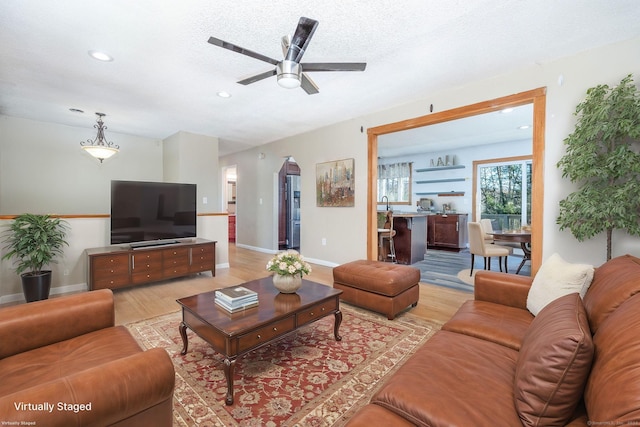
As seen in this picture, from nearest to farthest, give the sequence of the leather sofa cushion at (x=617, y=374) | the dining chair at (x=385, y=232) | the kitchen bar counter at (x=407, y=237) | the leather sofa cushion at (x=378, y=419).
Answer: the leather sofa cushion at (x=617, y=374) → the leather sofa cushion at (x=378, y=419) → the dining chair at (x=385, y=232) → the kitchen bar counter at (x=407, y=237)

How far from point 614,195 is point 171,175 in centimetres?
620

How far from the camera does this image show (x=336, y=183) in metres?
4.90

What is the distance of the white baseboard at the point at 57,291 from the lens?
3.35 m

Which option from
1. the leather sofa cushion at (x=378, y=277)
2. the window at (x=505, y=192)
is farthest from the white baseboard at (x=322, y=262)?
the window at (x=505, y=192)

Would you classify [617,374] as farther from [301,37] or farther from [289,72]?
[289,72]

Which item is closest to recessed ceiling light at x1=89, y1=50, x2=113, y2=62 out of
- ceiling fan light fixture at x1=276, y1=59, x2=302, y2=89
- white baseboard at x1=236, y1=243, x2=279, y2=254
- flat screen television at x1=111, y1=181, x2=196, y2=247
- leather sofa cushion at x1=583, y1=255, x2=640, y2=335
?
flat screen television at x1=111, y1=181, x2=196, y2=247

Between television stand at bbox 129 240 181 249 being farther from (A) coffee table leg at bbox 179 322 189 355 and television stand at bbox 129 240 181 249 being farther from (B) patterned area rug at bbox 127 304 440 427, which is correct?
(A) coffee table leg at bbox 179 322 189 355

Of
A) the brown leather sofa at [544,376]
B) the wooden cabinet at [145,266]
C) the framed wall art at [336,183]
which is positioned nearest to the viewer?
the brown leather sofa at [544,376]

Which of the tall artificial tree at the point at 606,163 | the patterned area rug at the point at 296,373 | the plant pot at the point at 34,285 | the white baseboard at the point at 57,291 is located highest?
the tall artificial tree at the point at 606,163

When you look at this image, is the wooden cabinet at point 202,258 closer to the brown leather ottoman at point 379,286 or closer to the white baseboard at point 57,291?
the white baseboard at point 57,291

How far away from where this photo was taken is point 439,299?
3412 millimetres

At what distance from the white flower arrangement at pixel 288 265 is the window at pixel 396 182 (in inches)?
259

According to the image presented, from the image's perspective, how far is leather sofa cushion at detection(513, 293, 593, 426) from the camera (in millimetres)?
873

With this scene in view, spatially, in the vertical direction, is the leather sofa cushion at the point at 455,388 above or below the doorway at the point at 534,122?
below
